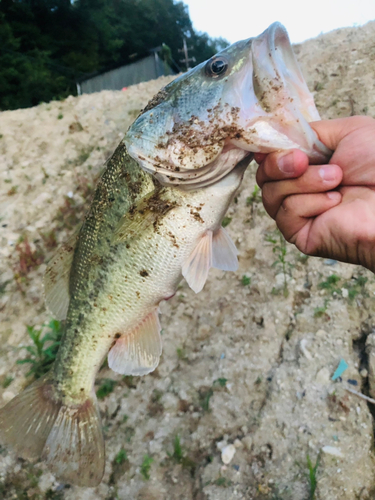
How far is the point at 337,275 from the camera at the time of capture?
8.74 ft

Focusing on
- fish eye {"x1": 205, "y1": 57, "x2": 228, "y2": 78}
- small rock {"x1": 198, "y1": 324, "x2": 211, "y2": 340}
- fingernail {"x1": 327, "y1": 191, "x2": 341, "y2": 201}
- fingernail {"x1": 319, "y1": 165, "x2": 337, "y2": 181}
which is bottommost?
small rock {"x1": 198, "y1": 324, "x2": 211, "y2": 340}

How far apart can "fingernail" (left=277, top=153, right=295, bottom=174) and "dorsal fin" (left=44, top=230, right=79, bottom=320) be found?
121 centimetres

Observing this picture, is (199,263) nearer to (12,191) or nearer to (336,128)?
(336,128)

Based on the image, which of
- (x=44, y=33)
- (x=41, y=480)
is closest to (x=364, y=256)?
(x=41, y=480)

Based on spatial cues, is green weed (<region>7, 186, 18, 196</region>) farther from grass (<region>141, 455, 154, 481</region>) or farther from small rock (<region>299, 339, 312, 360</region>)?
small rock (<region>299, 339, 312, 360</region>)

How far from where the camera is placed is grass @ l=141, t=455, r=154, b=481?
6.82ft

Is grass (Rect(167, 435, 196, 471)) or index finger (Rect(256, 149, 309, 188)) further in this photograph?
grass (Rect(167, 435, 196, 471))

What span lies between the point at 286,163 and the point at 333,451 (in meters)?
1.68

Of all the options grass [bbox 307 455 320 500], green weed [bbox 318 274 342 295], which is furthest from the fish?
green weed [bbox 318 274 342 295]

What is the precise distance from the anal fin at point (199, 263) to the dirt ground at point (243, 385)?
122 centimetres

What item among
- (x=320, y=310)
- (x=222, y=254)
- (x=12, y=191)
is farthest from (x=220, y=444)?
(x=12, y=191)

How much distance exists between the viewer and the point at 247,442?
6.66 ft

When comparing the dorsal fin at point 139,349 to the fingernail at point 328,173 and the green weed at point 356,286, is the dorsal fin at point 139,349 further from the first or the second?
the green weed at point 356,286

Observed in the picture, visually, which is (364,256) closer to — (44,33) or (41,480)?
(41,480)
